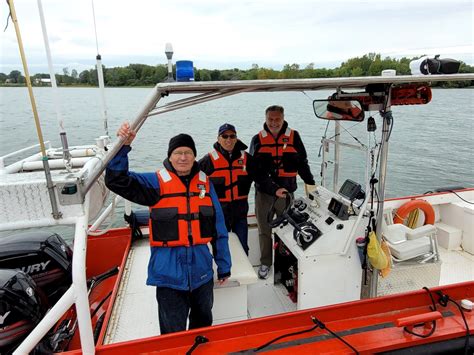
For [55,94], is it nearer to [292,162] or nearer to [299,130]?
[292,162]

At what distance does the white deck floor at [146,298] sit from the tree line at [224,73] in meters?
1.37

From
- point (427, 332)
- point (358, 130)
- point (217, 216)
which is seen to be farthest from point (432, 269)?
point (217, 216)

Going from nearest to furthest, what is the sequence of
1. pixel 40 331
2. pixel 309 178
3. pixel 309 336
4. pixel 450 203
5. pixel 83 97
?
pixel 40 331 → pixel 309 336 → pixel 309 178 → pixel 450 203 → pixel 83 97

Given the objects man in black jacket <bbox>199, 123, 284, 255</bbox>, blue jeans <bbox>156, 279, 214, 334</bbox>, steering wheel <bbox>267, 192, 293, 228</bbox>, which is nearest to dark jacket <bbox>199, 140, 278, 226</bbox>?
man in black jacket <bbox>199, 123, 284, 255</bbox>

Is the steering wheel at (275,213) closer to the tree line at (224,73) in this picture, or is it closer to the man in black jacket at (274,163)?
the man in black jacket at (274,163)

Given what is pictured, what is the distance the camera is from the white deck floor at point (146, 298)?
2227 mm

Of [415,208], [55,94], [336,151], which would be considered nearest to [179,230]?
[55,94]

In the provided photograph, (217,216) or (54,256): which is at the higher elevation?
(217,216)

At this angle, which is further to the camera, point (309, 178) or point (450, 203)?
point (450, 203)

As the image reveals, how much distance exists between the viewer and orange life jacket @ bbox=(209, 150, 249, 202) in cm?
286

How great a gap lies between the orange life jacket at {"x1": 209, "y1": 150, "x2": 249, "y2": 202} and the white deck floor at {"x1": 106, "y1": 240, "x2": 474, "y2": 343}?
77 centimetres

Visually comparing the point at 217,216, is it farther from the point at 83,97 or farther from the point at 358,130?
the point at 83,97

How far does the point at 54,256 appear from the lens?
255cm

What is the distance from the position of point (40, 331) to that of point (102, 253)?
172cm
